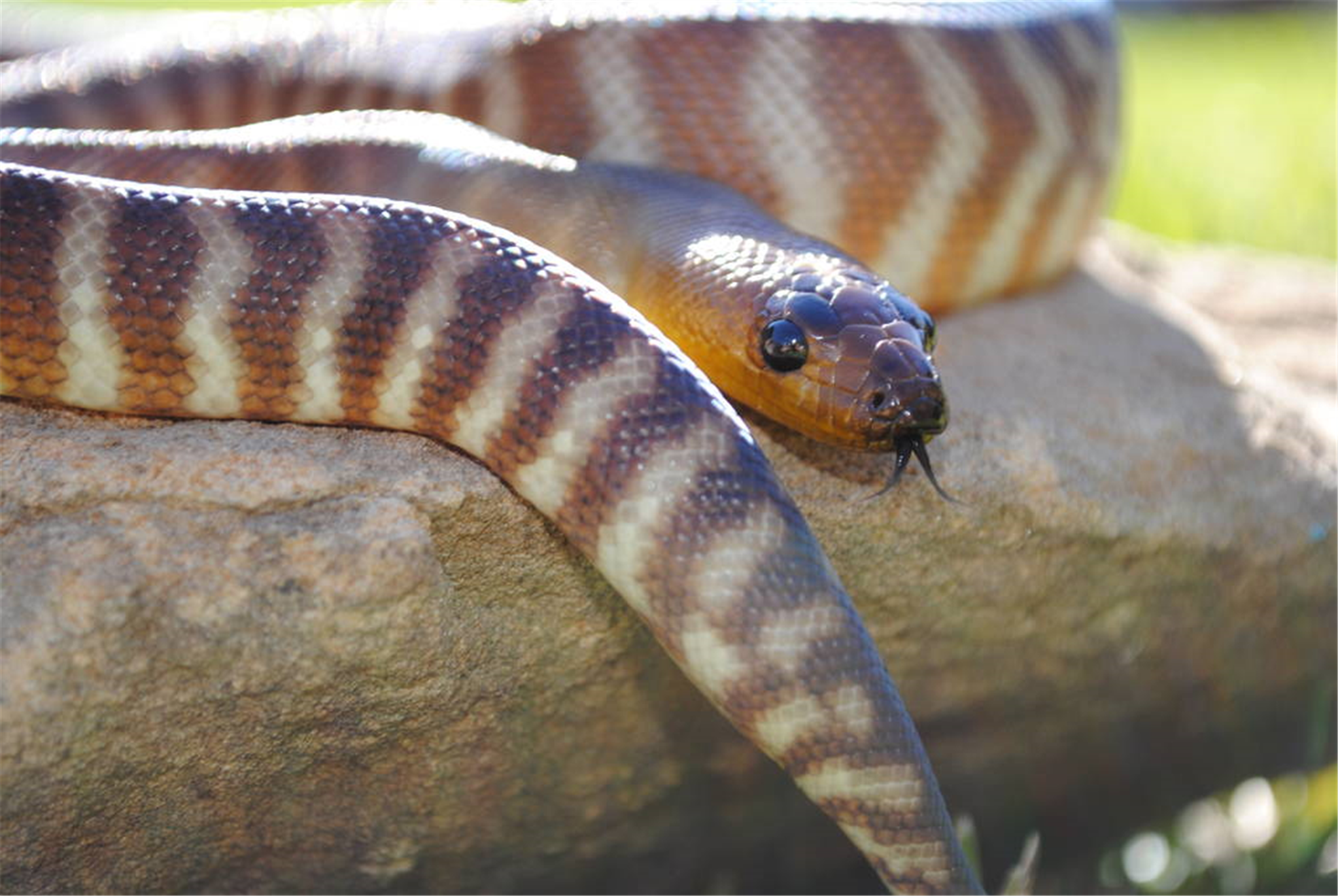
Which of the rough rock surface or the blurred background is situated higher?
the rough rock surface

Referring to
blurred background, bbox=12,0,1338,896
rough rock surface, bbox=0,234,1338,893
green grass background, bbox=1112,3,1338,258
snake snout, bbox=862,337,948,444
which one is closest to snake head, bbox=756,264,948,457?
snake snout, bbox=862,337,948,444

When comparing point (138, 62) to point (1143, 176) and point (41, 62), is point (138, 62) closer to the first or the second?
point (41, 62)

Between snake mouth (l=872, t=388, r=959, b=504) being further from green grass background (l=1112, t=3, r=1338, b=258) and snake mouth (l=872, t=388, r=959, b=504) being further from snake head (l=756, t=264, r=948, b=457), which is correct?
green grass background (l=1112, t=3, r=1338, b=258)

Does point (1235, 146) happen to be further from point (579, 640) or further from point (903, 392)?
point (579, 640)

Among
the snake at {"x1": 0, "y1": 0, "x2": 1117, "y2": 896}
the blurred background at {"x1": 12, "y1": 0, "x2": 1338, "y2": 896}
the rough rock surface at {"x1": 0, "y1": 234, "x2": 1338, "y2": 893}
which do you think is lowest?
the blurred background at {"x1": 12, "y1": 0, "x2": 1338, "y2": 896}

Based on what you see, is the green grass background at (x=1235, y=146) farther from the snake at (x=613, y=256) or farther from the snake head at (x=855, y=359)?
the snake head at (x=855, y=359)

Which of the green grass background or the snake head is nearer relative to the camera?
the snake head

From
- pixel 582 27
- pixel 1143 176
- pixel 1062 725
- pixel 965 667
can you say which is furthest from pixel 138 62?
pixel 1143 176

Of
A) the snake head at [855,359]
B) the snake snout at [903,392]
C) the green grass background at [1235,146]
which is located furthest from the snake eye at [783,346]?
the green grass background at [1235,146]
